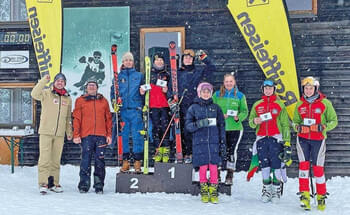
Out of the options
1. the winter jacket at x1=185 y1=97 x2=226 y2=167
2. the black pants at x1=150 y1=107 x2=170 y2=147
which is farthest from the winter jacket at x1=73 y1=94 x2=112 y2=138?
the winter jacket at x1=185 y1=97 x2=226 y2=167

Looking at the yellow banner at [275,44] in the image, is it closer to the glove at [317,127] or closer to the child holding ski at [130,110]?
the glove at [317,127]

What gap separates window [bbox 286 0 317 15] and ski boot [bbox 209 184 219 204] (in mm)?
4247

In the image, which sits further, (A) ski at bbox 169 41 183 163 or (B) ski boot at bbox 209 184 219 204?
(A) ski at bbox 169 41 183 163

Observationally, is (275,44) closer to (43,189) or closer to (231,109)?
(231,109)

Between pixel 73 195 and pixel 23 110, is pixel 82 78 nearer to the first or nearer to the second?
pixel 23 110

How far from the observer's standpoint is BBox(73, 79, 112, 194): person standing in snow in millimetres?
5836

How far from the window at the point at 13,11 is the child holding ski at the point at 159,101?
4287 mm

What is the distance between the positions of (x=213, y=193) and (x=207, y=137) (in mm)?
759

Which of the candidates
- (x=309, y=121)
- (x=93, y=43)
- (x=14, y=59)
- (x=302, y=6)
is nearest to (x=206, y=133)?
(x=309, y=121)

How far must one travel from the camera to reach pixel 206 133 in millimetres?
5418

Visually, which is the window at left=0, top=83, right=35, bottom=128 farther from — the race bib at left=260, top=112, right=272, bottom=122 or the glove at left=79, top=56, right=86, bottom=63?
the race bib at left=260, top=112, right=272, bottom=122

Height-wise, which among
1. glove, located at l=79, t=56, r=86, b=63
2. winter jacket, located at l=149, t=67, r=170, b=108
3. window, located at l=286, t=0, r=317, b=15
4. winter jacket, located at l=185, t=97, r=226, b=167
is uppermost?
window, located at l=286, t=0, r=317, b=15

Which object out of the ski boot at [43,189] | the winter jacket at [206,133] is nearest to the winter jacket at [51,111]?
the ski boot at [43,189]

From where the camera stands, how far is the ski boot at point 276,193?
18.1 ft
